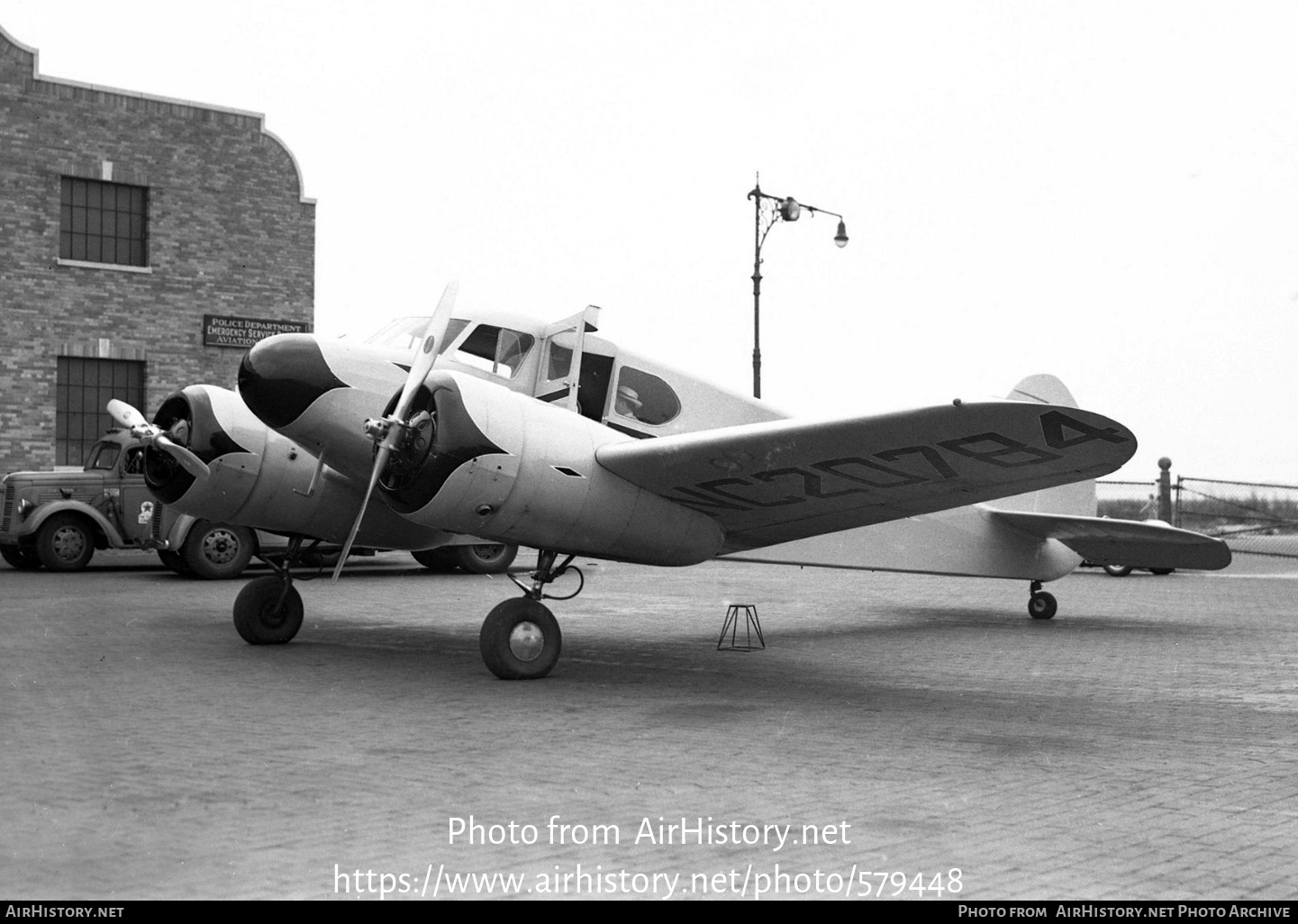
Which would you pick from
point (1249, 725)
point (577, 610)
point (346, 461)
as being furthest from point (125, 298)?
point (1249, 725)

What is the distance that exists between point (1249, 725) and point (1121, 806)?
272 centimetres

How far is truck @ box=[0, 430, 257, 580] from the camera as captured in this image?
1925 cm

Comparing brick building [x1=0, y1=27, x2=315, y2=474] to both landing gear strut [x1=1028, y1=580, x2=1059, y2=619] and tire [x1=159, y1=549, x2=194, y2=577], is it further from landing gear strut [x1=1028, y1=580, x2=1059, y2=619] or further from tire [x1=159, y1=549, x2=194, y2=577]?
landing gear strut [x1=1028, y1=580, x2=1059, y2=619]

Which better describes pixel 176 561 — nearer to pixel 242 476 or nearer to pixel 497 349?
pixel 242 476

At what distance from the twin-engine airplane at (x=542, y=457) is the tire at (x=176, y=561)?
831cm

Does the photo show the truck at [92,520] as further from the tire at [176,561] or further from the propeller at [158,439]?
the propeller at [158,439]

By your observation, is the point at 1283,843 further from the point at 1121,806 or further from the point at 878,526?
the point at 878,526

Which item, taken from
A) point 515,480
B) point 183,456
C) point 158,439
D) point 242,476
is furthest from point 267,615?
point 515,480

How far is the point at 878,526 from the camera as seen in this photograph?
12367mm

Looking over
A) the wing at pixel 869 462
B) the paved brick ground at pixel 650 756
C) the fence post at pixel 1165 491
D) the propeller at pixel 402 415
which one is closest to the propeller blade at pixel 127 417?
the paved brick ground at pixel 650 756

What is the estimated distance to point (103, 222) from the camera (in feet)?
88.2

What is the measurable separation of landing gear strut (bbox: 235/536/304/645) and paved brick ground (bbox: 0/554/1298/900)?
0.29 m

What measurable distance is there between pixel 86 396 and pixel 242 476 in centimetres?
1752

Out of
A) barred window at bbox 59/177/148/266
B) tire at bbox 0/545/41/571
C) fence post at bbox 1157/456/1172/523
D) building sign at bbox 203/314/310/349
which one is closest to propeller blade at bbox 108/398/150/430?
tire at bbox 0/545/41/571
